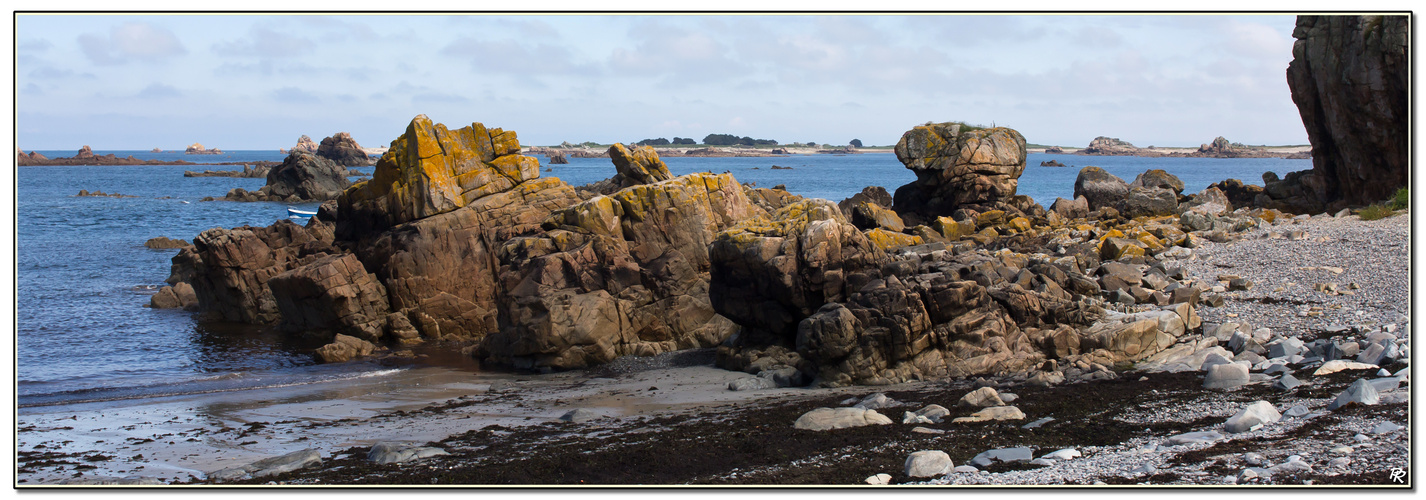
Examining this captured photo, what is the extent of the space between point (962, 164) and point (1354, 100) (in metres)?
12.1

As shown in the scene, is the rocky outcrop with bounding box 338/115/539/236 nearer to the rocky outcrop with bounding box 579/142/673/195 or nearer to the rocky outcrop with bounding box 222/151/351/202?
the rocky outcrop with bounding box 579/142/673/195

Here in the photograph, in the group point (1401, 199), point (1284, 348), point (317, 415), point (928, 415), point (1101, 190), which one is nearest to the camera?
point (928, 415)

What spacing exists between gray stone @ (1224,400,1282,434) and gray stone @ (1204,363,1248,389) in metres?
2.05

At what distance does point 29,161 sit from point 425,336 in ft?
526

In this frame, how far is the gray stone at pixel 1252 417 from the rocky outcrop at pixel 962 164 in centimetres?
2342

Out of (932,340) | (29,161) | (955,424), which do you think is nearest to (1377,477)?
(955,424)

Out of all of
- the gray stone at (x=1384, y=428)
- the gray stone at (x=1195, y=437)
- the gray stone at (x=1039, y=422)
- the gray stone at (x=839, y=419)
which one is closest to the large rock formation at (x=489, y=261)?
the gray stone at (x=839, y=419)

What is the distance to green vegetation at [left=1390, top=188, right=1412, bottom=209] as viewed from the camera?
23234 mm

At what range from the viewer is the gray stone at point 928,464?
9.57m

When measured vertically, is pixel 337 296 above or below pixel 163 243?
below

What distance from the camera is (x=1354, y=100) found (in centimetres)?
2681

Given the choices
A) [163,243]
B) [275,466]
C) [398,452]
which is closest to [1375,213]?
[398,452]

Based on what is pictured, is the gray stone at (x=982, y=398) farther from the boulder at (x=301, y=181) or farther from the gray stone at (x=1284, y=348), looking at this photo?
the boulder at (x=301, y=181)

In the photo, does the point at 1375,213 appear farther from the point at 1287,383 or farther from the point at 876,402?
the point at 876,402
